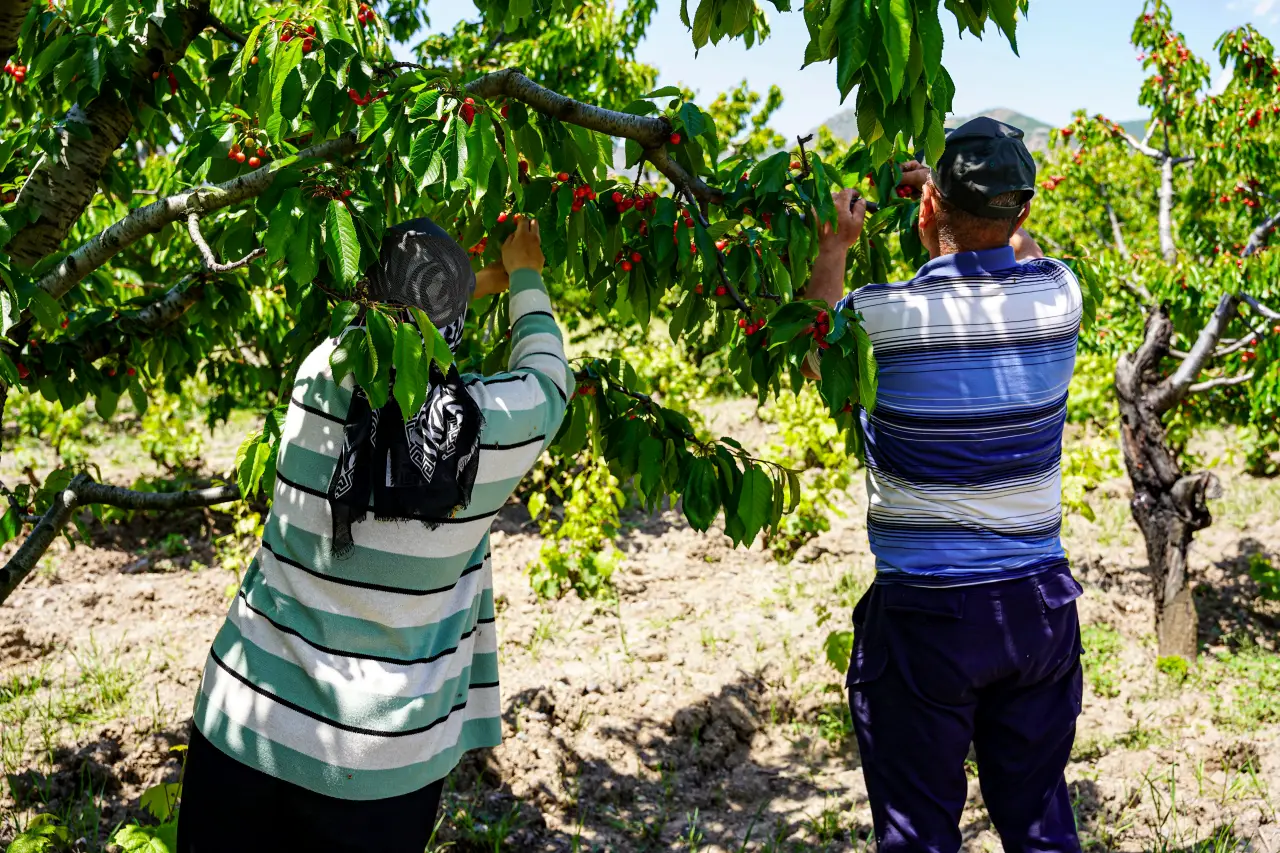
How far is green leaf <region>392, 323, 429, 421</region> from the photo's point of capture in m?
1.27

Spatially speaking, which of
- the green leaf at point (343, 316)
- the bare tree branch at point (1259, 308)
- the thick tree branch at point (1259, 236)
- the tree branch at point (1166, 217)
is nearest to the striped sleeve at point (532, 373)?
the green leaf at point (343, 316)

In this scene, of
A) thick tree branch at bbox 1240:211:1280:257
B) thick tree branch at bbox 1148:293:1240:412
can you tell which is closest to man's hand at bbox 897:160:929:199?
thick tree branch at bbox 1148:293:1240:412

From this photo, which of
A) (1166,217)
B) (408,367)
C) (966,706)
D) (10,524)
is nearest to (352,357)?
(408,367)

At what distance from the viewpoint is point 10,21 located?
191cm

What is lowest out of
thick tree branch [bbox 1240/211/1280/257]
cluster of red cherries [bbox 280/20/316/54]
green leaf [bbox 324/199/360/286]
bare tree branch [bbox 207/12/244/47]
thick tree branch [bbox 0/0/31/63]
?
green leaf [bbox 324/199/360/286]

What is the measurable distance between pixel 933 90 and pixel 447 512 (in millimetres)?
933

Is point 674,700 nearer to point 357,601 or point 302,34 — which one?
point 357,601

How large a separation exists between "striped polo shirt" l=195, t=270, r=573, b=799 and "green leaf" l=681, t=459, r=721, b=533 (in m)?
0.53

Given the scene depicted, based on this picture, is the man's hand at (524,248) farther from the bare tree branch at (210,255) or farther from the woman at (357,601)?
the bare tree branch at (210,255)

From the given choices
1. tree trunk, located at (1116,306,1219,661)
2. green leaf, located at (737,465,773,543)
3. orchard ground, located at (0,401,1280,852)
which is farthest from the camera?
tree trunk, located at (1116,306,1219,661)

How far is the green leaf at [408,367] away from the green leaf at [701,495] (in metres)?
0.90

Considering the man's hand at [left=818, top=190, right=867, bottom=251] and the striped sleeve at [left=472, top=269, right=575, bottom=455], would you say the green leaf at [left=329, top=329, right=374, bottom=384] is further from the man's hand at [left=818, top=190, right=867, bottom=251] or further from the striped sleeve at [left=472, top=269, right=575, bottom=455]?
the man's hand at [left=818, top=190, right=867, bottom=251]

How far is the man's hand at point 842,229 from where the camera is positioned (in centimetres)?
204

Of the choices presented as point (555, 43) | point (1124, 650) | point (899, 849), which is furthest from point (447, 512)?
point (555, 43)
